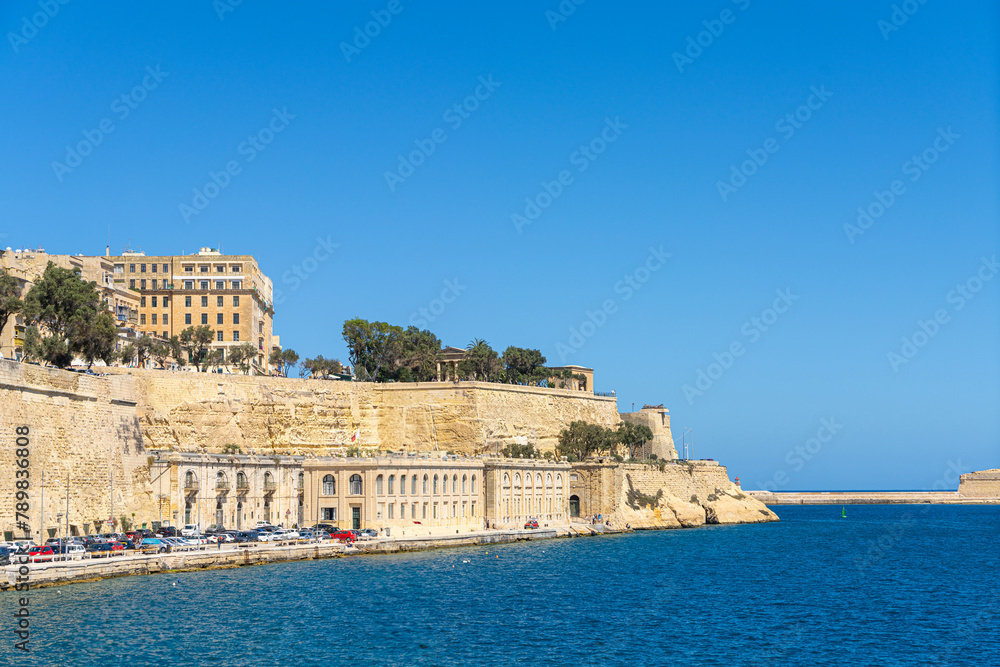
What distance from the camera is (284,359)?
96375 millimetres

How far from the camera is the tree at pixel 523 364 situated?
110250 millimetres

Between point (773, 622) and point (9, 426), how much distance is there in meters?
31.0

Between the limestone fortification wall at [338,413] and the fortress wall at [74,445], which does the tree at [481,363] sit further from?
the fortress wall at [74,445]

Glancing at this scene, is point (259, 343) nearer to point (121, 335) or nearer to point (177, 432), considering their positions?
point (121, 335)

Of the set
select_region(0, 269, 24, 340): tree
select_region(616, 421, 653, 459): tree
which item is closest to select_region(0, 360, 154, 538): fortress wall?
select_region(0, 269, 24, 340): tree

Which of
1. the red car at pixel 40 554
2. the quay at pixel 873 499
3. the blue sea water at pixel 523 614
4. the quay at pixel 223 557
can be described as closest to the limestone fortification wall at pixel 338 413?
the quay at pixel 223 557

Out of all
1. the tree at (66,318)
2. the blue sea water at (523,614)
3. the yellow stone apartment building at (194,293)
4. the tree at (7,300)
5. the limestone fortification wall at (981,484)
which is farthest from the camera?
the limestone fortification wall at (981,484)

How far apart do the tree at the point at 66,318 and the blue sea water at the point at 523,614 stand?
51.2ft

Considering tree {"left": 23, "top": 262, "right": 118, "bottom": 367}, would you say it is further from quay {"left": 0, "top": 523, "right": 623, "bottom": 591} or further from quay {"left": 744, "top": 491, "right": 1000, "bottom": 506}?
quay {"left": 744, "top": 491, "right": 1000, "bottom": 506}

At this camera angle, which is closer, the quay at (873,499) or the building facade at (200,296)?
the building facade at (200,296)

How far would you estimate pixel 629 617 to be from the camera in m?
42.9

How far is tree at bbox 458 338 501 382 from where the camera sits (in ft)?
335

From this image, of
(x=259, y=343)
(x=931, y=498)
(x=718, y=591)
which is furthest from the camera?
(x=931, y=498)

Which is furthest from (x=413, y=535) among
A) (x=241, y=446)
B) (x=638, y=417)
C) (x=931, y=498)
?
(x=931, y=498)
